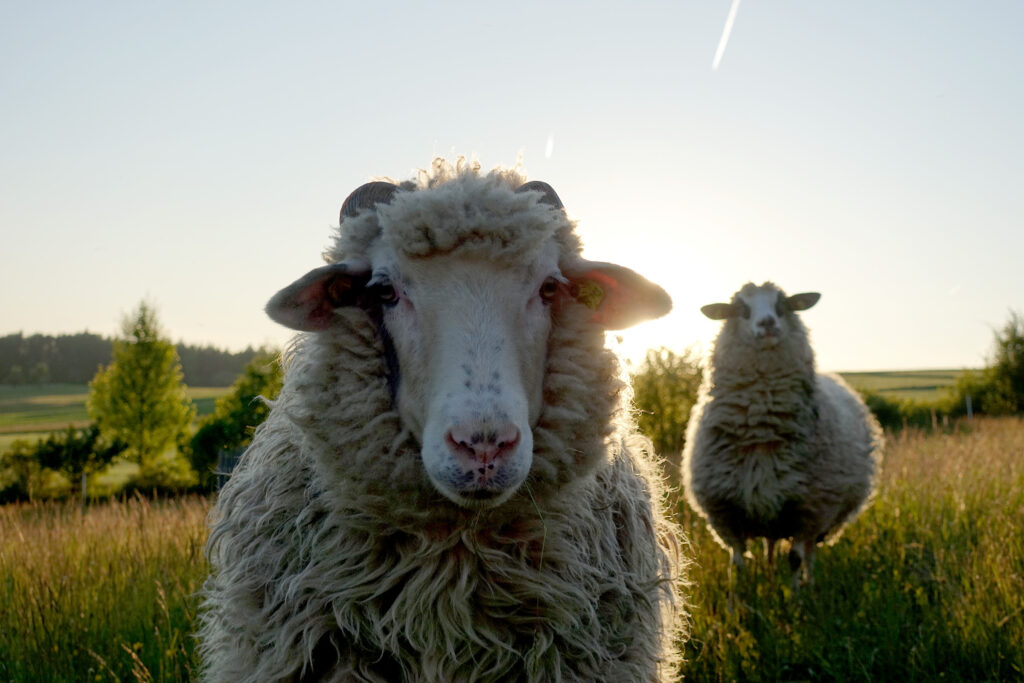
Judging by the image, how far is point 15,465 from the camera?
19781 millimetres

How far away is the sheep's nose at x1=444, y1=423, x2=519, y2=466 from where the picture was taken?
182 cm

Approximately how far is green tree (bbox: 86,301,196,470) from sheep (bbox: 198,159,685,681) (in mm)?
28630

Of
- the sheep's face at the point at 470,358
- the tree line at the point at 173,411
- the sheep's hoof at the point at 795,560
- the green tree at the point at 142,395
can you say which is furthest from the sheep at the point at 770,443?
the green tree at the point at 142,395

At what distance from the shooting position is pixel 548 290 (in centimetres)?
233

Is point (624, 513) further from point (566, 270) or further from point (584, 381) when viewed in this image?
point (566, 270)

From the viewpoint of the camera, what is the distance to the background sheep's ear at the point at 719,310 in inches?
263

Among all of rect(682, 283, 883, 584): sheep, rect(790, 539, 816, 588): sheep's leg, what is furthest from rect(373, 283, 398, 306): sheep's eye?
rect(790, 539, 816, 588): sheep's leg

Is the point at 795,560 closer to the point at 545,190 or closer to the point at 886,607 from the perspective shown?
the point at 886,607

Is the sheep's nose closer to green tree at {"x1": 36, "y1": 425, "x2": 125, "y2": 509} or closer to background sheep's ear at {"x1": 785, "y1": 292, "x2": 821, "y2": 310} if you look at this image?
background sheep's ear at {"x1": 785, "y1": 292, "x2": 821, "y2": 310}

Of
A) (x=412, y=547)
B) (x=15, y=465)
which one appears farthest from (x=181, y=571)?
(x=15, y=465)

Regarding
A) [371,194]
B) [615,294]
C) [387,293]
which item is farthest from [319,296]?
[615,294]

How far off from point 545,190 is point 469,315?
72 centimetres

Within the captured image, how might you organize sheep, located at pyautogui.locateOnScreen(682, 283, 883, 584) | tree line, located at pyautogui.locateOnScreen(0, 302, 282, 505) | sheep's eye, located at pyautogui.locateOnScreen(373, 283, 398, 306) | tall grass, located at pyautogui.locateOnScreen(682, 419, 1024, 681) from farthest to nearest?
tree line, located at pyautogui.locateOnScreen(0, 302, 282, 505)
sheep, located at pyautogui.locateOnScreen(682, 283, 883, 584)
tall grass, located at pyautogui.locateOnScreen(682, 419, 1024, 681)
sheep's eye, located at pyautogui.locateOnScreen(373, 283, 398, 306)

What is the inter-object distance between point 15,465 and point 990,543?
22.8 m
